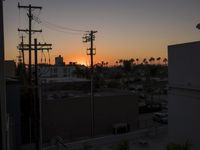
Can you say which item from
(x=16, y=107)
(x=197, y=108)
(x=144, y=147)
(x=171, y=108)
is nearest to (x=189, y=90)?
(x=197, y=108)

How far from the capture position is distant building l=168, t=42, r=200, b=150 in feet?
34.2

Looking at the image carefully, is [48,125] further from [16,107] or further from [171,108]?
[171,108]

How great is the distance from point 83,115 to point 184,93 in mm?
14051

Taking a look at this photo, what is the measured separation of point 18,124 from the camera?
12641 millimetres

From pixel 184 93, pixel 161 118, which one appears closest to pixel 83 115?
pixel 161 118

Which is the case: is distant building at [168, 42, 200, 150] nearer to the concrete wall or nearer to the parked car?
the concrete wall

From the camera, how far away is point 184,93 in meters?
11.1

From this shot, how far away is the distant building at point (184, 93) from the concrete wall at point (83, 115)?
12367 mm

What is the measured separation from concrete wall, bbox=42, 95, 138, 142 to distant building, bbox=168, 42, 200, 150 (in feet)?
40.6

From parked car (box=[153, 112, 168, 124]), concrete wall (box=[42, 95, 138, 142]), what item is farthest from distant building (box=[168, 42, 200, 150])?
parked car (box=[153, 112, 168, 124])

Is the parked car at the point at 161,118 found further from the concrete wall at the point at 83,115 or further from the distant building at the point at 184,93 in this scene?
the distant building at the point at 184,93

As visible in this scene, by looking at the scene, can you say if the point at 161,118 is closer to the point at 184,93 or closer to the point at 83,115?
the point at 83,115

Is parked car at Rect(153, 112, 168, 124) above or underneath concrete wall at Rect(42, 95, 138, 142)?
underneath

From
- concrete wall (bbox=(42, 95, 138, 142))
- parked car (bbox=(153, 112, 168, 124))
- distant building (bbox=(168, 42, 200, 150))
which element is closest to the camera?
distant building (bbox=(168, 42, 200, 150))
